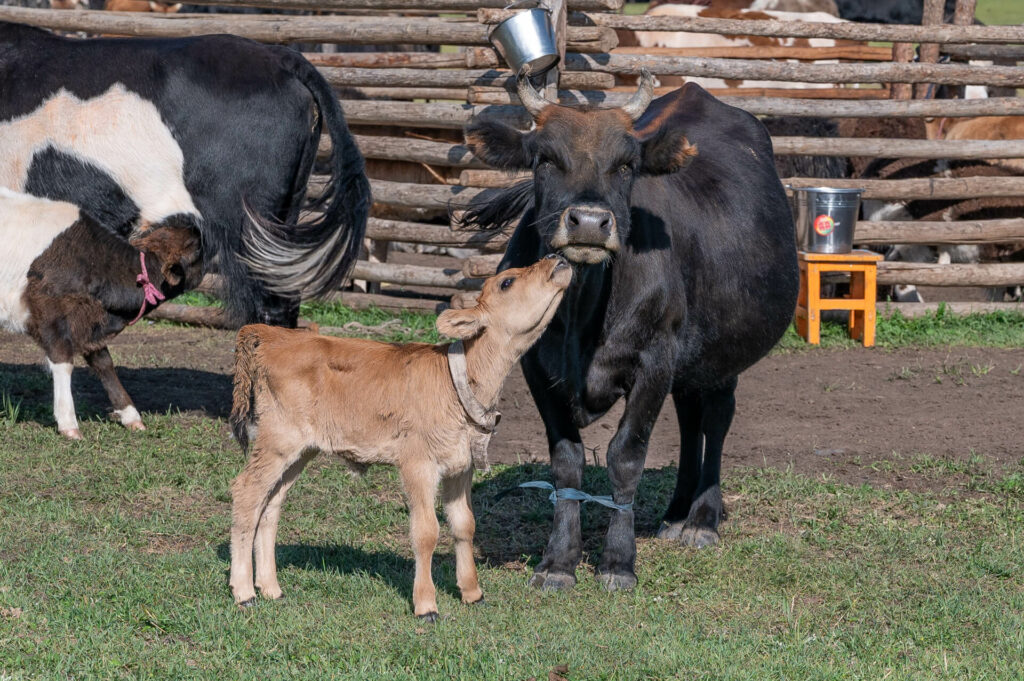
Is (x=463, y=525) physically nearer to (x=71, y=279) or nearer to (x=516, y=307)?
(x=516, y=307)

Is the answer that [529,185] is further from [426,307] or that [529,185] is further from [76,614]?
[426,307]

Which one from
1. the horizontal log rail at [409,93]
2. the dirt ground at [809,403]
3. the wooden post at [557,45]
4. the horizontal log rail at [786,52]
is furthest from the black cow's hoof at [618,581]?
the horizontal log rail at [786,52]

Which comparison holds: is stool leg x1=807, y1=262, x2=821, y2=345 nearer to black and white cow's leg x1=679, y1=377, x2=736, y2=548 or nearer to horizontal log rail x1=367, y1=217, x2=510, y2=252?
horizontal log rail x1=367, y1=217, x2=510, y2=252

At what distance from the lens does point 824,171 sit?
12281mm

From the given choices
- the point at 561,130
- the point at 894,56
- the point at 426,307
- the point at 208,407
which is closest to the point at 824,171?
the point at 894,56

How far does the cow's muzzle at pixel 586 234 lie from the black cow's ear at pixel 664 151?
0.57 metres

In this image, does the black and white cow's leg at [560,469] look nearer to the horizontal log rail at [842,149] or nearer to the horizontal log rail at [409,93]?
the horizontal log rail at [842,149]

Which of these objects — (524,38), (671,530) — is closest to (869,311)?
(524,38)

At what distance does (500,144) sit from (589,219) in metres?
0.83

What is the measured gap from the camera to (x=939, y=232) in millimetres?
11086

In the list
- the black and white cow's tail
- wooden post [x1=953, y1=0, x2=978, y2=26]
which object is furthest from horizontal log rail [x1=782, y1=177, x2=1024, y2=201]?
the black and white cow's tail

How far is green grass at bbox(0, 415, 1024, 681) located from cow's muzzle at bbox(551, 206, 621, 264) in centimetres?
137

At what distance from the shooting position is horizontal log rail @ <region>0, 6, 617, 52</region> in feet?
34.0

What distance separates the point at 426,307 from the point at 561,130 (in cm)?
638
